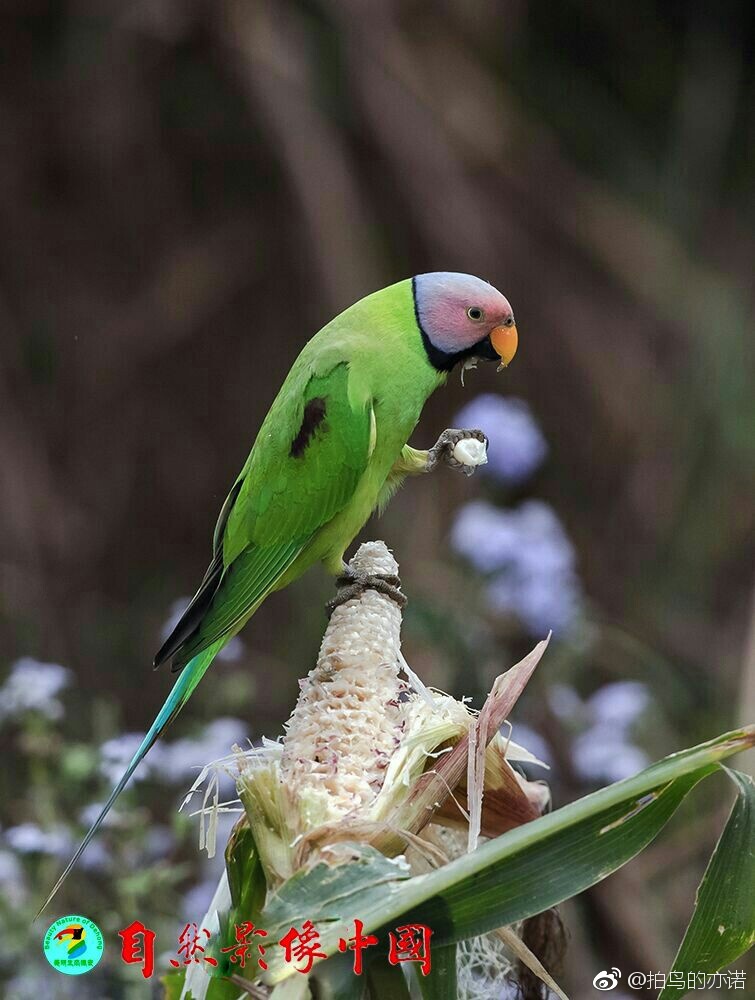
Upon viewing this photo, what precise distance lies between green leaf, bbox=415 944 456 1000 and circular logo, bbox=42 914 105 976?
0.20 metres

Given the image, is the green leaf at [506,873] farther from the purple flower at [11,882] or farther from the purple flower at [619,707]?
the purple flower at [619,707]

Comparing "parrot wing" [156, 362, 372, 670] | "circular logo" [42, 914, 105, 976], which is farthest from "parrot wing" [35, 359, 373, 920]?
"circular logo" [42, 914, 105, 976]

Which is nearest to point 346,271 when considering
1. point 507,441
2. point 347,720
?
point 507,441

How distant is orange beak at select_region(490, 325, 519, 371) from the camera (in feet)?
2.73

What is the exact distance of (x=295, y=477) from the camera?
0.84 m

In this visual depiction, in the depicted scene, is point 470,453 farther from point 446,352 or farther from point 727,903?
point 727,903

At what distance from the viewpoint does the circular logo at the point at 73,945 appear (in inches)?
25.7

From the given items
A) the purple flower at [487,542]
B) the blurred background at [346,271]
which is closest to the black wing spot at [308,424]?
the purple flower at [487,542]

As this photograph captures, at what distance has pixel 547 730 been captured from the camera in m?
1.36

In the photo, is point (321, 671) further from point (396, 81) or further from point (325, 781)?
point (396, 81)

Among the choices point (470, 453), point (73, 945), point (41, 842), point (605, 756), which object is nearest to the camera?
point (73, 945)

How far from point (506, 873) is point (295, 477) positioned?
0.38 metres

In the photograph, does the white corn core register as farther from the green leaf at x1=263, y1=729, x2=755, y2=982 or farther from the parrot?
the parrot

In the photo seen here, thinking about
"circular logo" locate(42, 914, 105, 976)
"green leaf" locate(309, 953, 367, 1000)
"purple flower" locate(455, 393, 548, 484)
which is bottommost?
"green leaf" locate(309, 953, 367, 1000)
